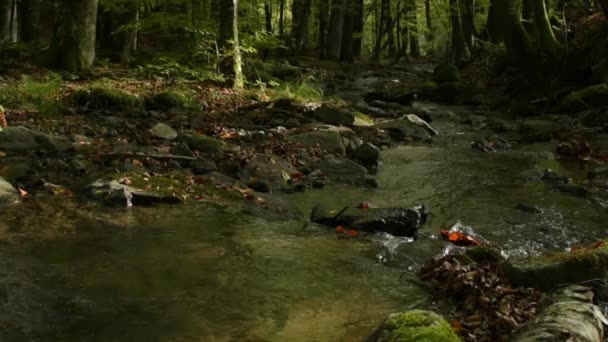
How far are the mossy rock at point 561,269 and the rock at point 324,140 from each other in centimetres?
618

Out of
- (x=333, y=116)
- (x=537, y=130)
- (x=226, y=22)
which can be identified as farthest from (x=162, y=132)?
(x=537, y=130)

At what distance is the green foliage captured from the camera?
1162 centimetres

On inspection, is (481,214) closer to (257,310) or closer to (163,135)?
(257,310)

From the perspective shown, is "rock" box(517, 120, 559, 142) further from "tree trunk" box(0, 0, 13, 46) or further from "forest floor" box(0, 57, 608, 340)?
"tree trunk" box(0, 0, 13, 46)

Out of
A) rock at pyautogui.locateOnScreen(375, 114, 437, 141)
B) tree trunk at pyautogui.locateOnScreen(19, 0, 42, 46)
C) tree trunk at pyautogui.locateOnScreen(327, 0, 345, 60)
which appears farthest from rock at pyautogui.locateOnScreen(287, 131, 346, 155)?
tree trunk at pyautogui.locateOnScreen(327, 0, 345, 60)

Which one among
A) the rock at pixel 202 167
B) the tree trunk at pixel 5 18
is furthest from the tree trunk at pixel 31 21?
the rock at pixel 202 167

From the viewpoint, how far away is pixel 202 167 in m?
8.16

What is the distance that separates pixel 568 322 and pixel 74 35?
14829 millimetres

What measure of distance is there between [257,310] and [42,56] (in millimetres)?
13782

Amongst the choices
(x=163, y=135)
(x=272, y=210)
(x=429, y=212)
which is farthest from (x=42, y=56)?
(x=429, y=212)

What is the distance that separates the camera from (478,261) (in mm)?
4898

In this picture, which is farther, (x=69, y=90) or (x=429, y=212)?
(x=69, y=90)

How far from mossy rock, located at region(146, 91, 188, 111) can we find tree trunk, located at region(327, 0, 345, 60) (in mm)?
19065

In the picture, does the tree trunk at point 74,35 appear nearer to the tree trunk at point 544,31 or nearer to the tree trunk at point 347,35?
the tree trunk at point 544,31
